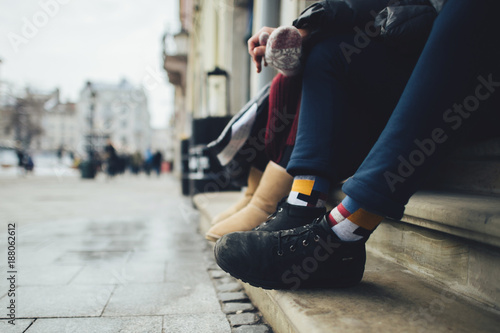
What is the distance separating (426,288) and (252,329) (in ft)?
1.90

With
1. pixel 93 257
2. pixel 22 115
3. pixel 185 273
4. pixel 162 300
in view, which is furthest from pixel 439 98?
pixel 22 115

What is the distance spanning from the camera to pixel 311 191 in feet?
3.45

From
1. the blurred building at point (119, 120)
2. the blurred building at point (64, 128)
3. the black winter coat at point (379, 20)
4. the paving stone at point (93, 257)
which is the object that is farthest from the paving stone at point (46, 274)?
the blurred building at point (64, 128)

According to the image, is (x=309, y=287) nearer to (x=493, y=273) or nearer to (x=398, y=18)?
(x=493, y=273)

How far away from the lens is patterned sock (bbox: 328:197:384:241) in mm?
881

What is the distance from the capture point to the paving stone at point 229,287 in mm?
1592

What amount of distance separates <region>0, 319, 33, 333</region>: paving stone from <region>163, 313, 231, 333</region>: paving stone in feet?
1.56

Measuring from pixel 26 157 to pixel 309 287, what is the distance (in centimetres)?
1846

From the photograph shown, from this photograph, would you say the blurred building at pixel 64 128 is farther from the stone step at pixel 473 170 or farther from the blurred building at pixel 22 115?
the stone step at pixel 473 170

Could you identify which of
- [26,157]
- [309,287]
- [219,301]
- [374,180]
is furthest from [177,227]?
[26,157]

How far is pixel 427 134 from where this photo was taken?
820 millimetres

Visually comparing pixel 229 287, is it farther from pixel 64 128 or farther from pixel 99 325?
pixel 64 128

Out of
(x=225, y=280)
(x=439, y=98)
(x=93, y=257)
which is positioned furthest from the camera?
(x=93, y=257)

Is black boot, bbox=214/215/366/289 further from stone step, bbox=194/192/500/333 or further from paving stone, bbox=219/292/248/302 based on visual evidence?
paving stone, bbox=219/292/248/302
